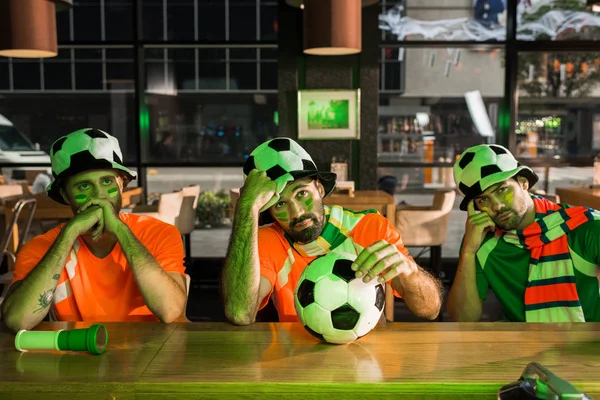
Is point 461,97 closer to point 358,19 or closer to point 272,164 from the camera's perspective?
point 358,19

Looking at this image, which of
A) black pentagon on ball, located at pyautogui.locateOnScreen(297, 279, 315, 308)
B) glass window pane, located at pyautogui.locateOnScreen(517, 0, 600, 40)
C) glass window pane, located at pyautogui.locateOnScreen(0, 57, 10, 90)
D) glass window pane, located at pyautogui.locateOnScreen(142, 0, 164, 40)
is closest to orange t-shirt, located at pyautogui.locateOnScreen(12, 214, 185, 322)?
black pentagon on ball, located at pyautogui.locateOnScreen(297, 279, 315, 308)

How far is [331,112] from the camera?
22.3 ft

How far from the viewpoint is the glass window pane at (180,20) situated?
7.19 metres

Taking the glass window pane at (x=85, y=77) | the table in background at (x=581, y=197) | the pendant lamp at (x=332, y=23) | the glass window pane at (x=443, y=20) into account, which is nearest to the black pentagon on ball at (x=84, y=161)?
the pendant lamp at (x=332, y=23)

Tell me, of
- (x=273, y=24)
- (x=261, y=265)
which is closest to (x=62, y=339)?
(x=261, y=265)

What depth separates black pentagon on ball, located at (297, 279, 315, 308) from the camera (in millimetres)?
1570

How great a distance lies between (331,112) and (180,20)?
2691 mm

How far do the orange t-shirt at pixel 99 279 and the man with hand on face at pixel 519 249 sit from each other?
1007 millimetres

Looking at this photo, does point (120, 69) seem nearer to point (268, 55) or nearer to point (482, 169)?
point (268, 55)

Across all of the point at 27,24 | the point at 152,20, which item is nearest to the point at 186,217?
the point at 27,24

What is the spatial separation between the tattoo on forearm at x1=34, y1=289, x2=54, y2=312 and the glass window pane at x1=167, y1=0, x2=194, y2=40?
5.57m

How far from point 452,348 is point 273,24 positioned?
6020 mm

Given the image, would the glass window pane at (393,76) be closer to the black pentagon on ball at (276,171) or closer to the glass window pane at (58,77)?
the black pentagon on ball at (276,171)

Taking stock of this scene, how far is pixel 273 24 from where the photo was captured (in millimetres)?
7113
